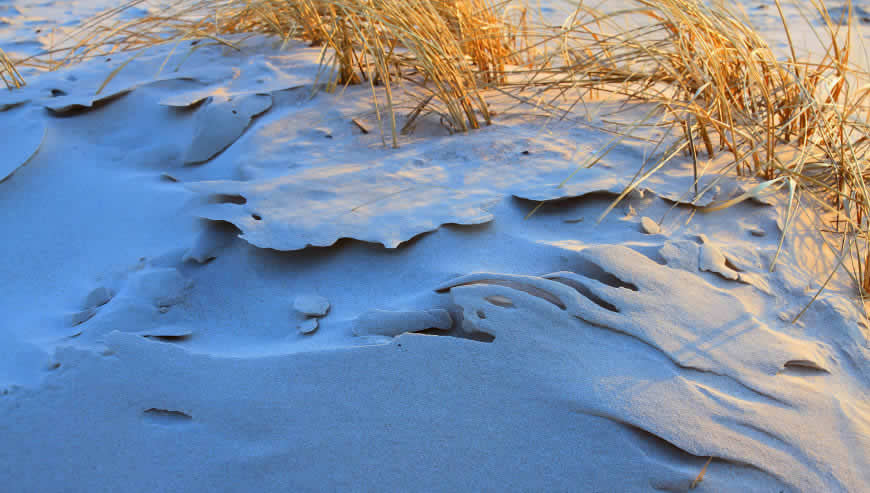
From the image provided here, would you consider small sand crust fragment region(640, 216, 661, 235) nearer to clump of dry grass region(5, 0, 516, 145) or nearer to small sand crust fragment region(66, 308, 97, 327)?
clump of dry grass region(5, 0, 516, 145)

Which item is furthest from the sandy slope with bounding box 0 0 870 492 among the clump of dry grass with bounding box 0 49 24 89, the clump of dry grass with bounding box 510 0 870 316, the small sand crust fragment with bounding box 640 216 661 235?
the clump of dry grass with bounding box 0 49 24 89

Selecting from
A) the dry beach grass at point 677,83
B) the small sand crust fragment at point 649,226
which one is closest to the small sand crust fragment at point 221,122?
the dry beach grass at point 677,83

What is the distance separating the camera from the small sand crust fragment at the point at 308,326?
1145mm

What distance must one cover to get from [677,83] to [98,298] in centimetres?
165

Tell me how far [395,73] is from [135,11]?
2352 mm

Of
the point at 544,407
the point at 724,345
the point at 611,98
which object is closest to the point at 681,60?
the point at 611,98

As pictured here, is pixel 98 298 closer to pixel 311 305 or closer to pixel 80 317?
pixel 80 317

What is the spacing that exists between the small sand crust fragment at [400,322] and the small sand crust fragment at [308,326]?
83 millimetres

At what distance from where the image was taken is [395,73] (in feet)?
7.07

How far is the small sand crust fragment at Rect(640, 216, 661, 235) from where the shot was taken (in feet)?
4.57

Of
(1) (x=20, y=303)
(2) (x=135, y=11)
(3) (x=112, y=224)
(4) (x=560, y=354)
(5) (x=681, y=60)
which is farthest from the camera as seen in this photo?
(2) (x=135, y=11)

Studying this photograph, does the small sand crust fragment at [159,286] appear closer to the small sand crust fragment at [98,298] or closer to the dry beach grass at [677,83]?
the small sand crust fragment at [98,298]

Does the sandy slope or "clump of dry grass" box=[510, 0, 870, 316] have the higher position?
"clump of dry grass" box=[510, 0, 870, 316]

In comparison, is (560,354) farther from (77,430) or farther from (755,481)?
(77,430)
